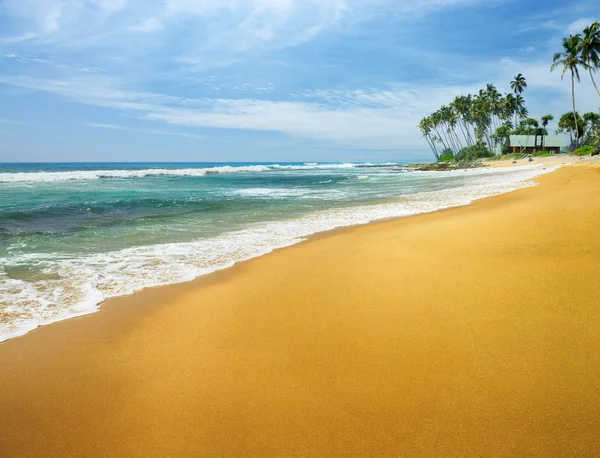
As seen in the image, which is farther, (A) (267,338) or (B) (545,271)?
(B) (545,271)

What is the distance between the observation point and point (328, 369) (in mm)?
2869

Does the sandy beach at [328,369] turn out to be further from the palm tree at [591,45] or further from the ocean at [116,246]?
the palm tree at [591,45]

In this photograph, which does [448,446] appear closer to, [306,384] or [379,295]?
[306,384]

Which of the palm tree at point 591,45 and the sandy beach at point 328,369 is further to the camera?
the palm tree at point 591,45

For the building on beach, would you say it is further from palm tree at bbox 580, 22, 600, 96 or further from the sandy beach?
the sandy beach

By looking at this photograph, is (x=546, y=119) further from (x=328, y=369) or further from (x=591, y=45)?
(x=328, y=369)

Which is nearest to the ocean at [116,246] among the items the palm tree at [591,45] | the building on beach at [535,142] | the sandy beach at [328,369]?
the sandy beach at [328,369]

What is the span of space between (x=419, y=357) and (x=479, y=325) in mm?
875

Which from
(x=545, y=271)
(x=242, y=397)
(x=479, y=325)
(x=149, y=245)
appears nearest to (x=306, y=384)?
(x=242, y=397)

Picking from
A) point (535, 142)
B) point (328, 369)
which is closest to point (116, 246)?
point (328, 369)

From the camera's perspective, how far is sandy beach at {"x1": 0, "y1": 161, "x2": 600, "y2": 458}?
2.20m

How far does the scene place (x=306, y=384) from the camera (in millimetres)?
2705

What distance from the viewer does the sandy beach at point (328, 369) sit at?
7.20 feet

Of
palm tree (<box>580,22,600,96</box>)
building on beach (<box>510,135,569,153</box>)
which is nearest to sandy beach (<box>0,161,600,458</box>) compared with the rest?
palm tree (<box>580,22,600,96</box>)
